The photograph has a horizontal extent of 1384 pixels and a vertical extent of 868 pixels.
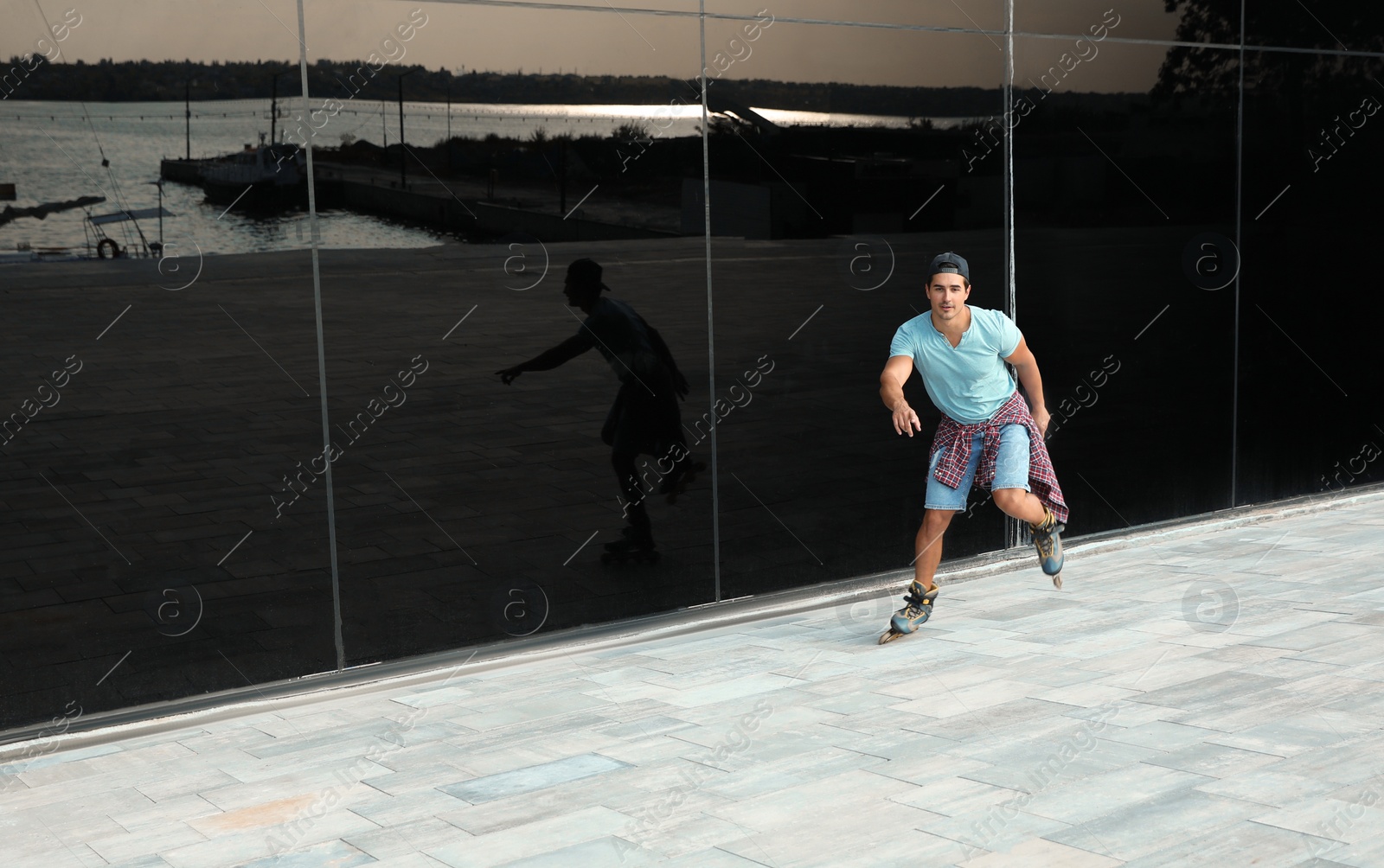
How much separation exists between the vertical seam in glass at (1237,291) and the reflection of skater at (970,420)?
3.76 meters

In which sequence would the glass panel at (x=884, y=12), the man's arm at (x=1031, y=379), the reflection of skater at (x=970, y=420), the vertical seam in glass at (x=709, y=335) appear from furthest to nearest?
1. the glass panel at (x=884, y=12)
2. the vertical seam in glass at (x=709, y=335)
3. the man's arm at (x=1031, y=379)
4. the reflection of skater at (x=970, y=420)

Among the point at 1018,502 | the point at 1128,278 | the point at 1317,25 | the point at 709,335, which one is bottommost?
the point at 1018,502

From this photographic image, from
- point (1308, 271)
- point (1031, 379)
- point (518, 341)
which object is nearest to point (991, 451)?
point (1031, 379)

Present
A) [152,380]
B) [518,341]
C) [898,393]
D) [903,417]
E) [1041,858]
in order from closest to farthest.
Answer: [1041,858] < [152,380] < [903,417] < [898,393] < [518,341]

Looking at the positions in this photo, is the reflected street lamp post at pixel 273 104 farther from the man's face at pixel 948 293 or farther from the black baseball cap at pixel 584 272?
the man's face at pixel 948 293

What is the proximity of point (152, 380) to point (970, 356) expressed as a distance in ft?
11.8

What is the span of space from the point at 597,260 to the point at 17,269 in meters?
2.63

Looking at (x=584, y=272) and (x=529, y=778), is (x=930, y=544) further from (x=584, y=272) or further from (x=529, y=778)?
(x=529, y=778)

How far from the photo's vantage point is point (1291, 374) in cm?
1005

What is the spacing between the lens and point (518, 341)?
6469 millimetres

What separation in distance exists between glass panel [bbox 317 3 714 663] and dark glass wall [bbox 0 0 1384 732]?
2 centimetres

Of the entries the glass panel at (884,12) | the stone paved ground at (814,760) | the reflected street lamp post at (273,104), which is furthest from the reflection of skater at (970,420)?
the reflected street lamp post at (273,104)

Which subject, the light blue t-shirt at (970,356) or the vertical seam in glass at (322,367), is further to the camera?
the light blue t-shirt at (970,356)

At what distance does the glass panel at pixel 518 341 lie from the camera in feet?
20.1
